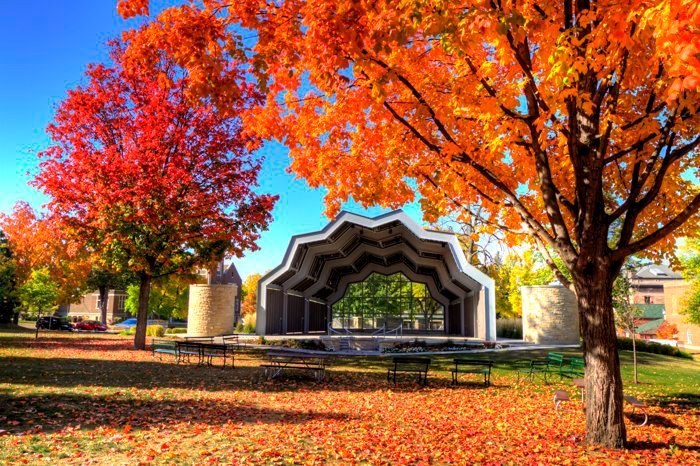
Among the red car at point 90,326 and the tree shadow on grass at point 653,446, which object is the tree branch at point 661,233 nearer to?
the tree shadow on grass at point 653,446

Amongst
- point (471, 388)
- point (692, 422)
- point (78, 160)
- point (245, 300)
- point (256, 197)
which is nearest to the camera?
point (692, 422)

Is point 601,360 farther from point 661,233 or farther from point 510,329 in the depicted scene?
point 510,329

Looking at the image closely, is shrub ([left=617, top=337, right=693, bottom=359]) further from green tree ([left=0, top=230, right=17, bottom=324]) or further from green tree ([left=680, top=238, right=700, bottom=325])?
green tree ([left=0, top=230, right=17, bottom=324])

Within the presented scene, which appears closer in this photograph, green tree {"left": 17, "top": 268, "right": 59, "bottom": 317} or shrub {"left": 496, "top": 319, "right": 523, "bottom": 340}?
green tree {"left": 17, "top": 268, "right": 59, "bottom": 317}

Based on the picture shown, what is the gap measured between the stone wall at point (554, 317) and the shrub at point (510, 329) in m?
6.79

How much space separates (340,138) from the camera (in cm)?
930

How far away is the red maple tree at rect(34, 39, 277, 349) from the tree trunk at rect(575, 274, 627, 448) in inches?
496

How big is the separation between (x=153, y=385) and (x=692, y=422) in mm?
10410

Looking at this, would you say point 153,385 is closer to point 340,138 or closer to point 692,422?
point 340,138

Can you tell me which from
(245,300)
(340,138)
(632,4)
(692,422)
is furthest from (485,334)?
(245,300)

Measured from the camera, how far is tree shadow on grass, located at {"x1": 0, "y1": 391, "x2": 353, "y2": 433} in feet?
21.5

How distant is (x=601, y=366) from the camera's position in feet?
19.9

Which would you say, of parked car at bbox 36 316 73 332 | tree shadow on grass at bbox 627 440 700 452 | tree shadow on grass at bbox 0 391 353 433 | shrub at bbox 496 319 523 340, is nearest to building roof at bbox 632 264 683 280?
shrub at bbox 496 319 523 340

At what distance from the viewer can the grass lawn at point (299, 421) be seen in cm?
544
